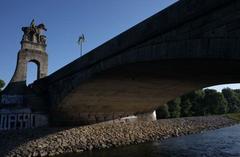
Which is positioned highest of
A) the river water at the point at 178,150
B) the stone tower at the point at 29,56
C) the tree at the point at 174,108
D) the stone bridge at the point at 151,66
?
the stone tower at the point at 29,56

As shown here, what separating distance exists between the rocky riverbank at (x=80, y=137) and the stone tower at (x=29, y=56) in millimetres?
6029

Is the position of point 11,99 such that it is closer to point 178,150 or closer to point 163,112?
point 178,150

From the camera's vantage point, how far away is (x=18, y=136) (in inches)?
947

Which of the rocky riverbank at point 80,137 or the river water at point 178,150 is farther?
the rocky riverbank at point 80,137

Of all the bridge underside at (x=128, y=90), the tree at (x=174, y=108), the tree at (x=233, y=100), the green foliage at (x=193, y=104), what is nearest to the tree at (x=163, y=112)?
the tree at (x=174, y=108)

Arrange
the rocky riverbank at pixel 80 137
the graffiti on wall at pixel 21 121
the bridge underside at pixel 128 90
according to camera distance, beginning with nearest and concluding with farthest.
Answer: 1. the bridge underside at pixel 128 90
2. the rocky riverbank at pixel 80 137
3. the graffiti on wall at pixel 21 121

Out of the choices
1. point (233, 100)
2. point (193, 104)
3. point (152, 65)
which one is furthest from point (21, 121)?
point (233, 100)

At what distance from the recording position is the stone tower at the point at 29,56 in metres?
29.2

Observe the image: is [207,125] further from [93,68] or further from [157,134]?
[93,68]

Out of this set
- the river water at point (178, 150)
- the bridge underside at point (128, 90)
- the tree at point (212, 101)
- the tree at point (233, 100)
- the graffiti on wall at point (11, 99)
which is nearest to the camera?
the bridge underside at point (128, 90)

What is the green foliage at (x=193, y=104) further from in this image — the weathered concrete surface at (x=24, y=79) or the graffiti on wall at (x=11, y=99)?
the graffiti on wall at (x=11, y=99)

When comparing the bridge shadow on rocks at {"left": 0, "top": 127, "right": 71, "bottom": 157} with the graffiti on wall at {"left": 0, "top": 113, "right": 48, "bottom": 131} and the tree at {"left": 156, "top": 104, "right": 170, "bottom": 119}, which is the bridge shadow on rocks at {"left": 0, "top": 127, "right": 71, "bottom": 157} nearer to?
the graffiti on wall at {"left": 0, "top": 113, "right": 48, "bottom": 131}

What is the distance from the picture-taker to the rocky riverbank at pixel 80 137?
22.5m

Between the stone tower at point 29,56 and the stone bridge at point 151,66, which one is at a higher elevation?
the stone tower at point 29,56
